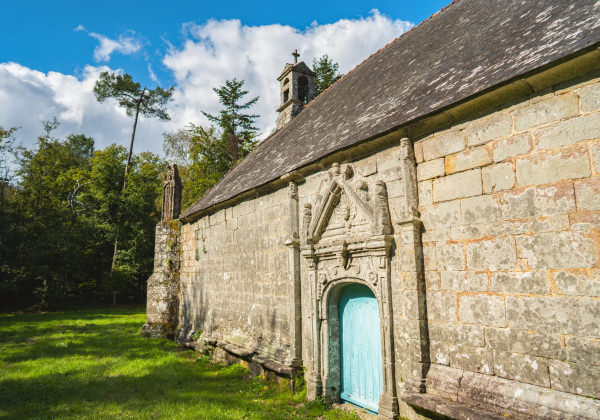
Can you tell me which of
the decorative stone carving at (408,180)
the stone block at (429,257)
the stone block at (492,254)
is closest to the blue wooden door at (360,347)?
the stone block at (429,257)

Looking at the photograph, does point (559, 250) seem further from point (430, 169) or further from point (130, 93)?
point (130, 93)

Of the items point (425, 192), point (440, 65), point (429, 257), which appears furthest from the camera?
point (440, 65)

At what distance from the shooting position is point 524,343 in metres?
3.84

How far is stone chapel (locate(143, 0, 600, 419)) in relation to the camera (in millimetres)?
3629

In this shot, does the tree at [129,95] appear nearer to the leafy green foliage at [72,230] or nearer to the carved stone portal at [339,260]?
the leafy green foliage at [72,230]

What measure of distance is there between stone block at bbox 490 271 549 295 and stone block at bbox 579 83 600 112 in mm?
1621

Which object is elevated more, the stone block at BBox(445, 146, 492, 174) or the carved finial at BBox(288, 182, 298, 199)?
the carved finial at BBox(288, 182, 298, 199)

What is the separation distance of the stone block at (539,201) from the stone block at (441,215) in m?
0.58

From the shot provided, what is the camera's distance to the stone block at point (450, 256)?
14.9 feet

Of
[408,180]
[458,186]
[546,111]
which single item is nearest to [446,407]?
[458,186]

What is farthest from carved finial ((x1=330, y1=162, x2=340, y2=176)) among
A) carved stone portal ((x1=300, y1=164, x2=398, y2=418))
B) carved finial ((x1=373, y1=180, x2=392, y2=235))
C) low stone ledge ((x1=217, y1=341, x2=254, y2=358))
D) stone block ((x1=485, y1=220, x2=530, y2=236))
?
low stone ledge ((x1=217, y1=341, x2=254, y2=358))

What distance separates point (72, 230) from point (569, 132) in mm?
24114

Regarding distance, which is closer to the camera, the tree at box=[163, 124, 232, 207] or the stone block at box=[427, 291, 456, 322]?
the stone block at box=[427, 291, 456, 322]

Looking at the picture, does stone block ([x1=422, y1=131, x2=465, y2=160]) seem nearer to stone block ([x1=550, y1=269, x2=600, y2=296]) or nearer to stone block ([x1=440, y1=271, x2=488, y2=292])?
stone block ([x1=440, y1=271, x2=488, y2=292])
